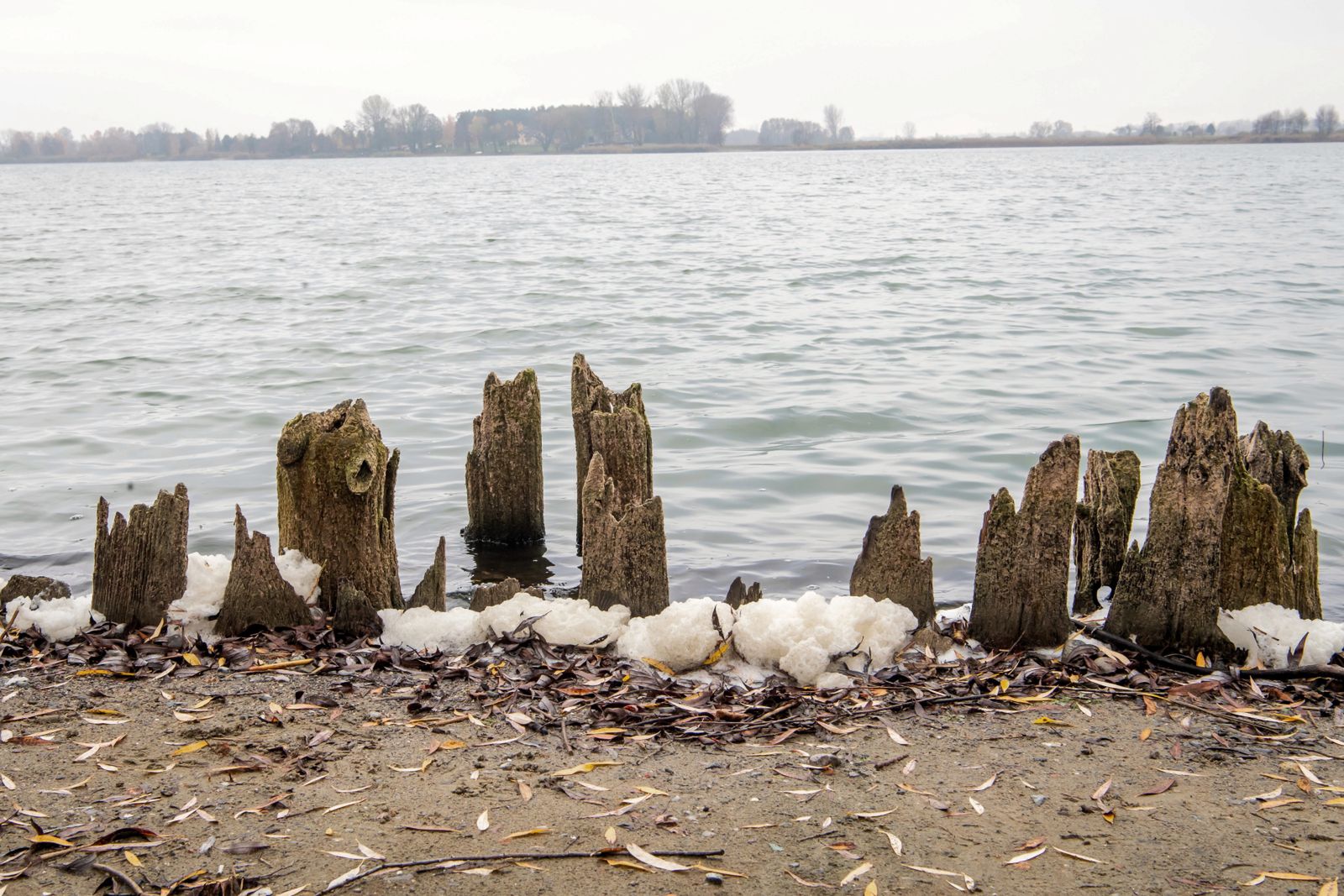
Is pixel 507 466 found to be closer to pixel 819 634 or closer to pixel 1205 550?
pixel 819 634

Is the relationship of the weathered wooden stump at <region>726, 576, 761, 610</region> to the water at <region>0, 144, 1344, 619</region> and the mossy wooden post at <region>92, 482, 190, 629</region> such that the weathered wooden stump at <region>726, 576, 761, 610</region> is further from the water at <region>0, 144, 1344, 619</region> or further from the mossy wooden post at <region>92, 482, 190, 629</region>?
the mossy wooden post at <region>92, 482, 190, 629</region>

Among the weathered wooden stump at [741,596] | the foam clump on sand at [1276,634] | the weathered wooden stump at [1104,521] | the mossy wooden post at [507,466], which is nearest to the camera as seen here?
the foam clump on sand at [1276,634]

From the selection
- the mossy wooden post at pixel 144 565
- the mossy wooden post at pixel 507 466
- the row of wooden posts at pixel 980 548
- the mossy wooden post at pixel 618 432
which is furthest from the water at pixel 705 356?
the mossy wooden post at pixel 144 565

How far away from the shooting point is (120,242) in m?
36.0

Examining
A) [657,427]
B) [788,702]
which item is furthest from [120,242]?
[788,702]

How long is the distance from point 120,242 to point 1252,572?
37.5 meters

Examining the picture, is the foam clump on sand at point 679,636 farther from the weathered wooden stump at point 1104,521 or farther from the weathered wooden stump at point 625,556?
the weathered wooden stump at point 1104,521

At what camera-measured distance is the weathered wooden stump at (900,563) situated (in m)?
5.51

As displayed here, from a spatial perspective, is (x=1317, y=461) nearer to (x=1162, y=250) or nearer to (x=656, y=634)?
(x=656, y=634)

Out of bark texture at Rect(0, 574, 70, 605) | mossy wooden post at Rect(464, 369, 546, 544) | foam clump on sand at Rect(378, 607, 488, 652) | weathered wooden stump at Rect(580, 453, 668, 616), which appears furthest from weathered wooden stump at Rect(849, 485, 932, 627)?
bark texture at Rect(0, 574, 70, 605)

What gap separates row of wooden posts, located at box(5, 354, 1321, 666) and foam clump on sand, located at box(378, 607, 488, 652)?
103 millimetres

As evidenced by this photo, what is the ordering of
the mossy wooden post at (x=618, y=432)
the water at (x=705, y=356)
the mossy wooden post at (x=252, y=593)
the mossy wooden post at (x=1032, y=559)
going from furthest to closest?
1. the water at (x=705, y=356)
2. the mossy wooden post at (x=618, y=432)
3. the mossy wooden post at (x=252, y=593)
4. the mossy wooden post at (x=1032, y=559)

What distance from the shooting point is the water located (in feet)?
30.5

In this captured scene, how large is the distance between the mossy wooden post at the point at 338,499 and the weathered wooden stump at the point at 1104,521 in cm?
365
